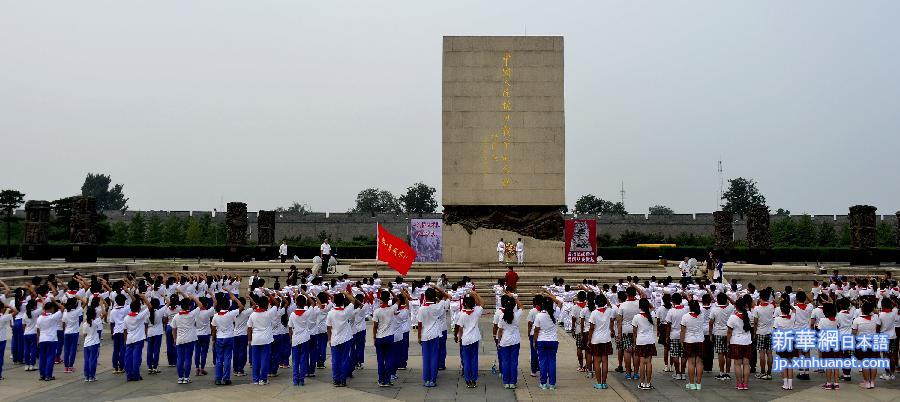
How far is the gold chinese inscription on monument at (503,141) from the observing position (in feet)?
111

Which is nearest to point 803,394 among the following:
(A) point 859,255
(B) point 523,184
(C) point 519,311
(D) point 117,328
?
(C) point 519,311

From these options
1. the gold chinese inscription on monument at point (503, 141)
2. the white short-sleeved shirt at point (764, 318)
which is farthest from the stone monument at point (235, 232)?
the white short-sleeved shirt at point (764, 318)

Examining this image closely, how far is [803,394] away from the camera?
11.1m

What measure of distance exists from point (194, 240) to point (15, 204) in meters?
14.1

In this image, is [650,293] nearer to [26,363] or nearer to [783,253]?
[26,363]

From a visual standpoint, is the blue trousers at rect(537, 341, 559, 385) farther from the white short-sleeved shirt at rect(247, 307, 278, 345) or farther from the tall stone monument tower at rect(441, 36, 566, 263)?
the tall stone monument tower at rect(441, 36, 566, 263)

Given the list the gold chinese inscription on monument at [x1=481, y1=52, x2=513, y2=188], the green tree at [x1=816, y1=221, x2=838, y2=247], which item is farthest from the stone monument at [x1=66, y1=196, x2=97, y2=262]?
the green tree at [x1=816, y1=221, x2=838, y2=247]

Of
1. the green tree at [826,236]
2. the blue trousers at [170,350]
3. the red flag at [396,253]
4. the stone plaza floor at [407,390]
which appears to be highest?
the green tree at [826,236]

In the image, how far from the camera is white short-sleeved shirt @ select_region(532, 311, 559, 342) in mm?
10992

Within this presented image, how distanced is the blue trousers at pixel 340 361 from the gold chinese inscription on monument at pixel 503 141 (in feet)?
74.9

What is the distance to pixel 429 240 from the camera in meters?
33.8

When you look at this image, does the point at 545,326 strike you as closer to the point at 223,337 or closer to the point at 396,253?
the point at 223,337

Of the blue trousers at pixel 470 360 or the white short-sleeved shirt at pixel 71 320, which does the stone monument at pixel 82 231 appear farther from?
the blue trousers at pixel 470 360

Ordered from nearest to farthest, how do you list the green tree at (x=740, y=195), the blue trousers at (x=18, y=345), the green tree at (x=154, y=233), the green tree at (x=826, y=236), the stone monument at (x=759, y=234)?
the blue trousers at (x=18, y=345), the stone monument at (x=759, y=234), the green tree at (x=154, y=233), the green tree at (x=826, y=236), the green tree at (x=740, y=195)
